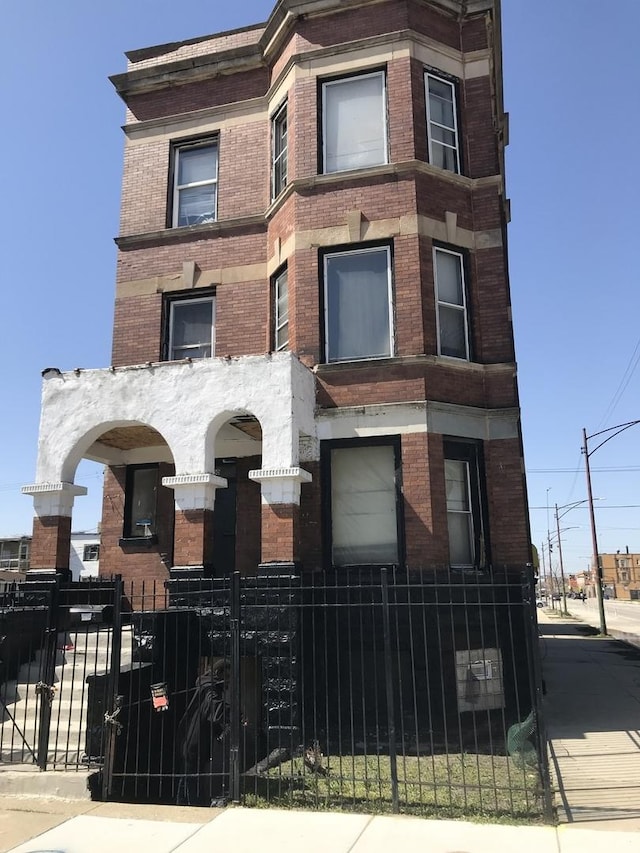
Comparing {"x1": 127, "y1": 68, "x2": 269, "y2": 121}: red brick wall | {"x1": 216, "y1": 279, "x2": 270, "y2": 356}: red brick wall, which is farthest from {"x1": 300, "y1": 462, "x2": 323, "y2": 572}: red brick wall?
{"x1": 127, "y1": 68, "x2": 269, "y2": 121}: red brick wall

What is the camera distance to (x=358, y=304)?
11391 millimetres

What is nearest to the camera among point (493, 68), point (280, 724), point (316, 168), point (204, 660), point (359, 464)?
point (280, 724)

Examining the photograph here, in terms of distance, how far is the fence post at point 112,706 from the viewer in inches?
275

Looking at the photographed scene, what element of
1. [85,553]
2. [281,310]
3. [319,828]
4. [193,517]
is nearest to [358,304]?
[281,310]

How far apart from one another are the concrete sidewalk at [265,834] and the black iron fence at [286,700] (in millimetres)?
330

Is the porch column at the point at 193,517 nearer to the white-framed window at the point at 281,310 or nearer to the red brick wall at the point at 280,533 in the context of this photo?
the red brick wall at the point at 280,533

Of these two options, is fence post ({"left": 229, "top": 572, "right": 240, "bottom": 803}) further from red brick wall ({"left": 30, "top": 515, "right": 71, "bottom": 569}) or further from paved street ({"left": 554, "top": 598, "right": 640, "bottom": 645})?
paved street ({"left": 554, "top": 598, "right": 640, "bottom": 645})

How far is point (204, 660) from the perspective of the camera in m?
9.59

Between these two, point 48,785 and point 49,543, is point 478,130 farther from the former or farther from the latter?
point 48,785

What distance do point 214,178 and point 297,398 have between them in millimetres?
6215

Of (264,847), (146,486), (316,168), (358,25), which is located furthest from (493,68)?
(264,847)

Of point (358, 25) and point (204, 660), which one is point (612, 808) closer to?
point (204, 660)

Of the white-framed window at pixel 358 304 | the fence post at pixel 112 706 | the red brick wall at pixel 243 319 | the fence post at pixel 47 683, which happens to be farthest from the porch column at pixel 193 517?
the red brick wall at pixel 243 319

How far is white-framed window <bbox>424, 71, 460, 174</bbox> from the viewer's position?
12055 mm
